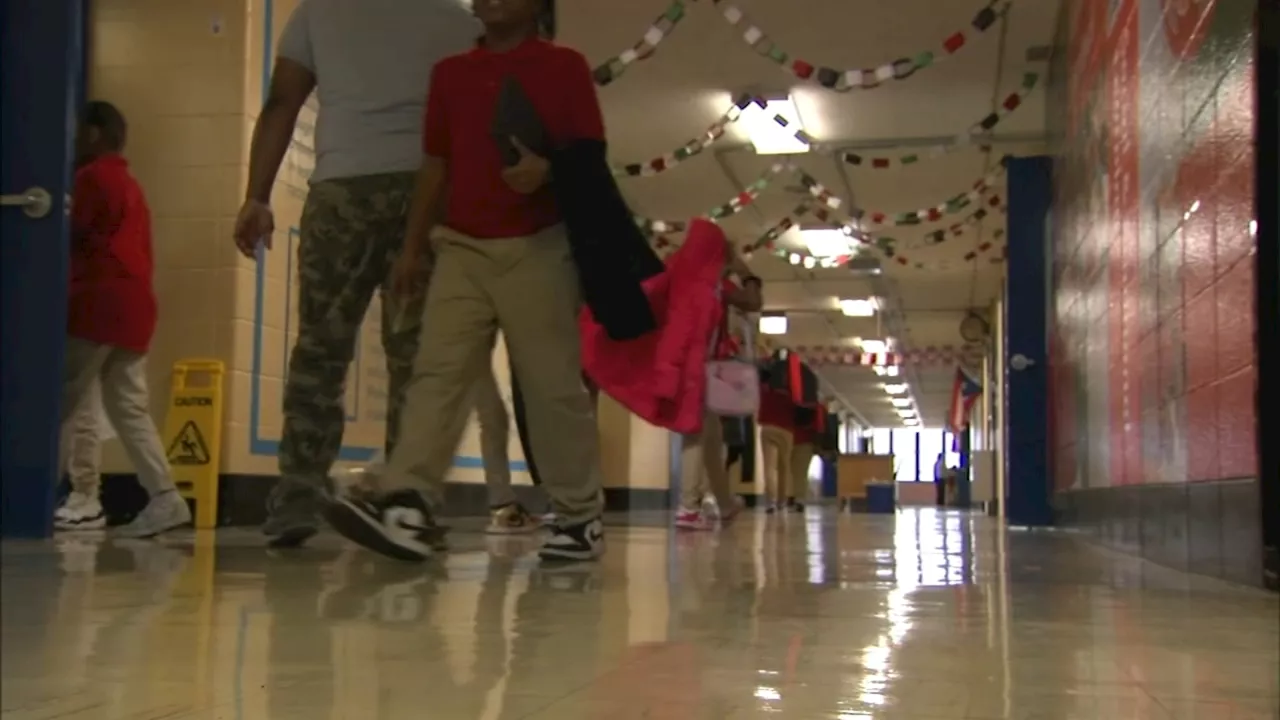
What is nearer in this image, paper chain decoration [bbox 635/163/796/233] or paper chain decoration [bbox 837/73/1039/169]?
paper chain decoration [bbox 837/73/1039/169]

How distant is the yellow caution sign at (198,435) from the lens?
516 cm

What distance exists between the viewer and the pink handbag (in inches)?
224

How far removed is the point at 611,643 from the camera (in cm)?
156

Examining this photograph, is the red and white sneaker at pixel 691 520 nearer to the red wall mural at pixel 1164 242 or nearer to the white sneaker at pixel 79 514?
the red wall mural at pixel 1164 242

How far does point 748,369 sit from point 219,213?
7.78 ft

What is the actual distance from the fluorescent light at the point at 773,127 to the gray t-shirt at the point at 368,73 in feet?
16.9

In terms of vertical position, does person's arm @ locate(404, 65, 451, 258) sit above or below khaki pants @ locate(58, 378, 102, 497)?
above

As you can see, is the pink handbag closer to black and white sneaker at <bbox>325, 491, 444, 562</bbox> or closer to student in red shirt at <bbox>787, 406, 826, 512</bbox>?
black and white sneaker at <bbox>325, 491, 444, 562</bbox>

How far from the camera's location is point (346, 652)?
1.42 m

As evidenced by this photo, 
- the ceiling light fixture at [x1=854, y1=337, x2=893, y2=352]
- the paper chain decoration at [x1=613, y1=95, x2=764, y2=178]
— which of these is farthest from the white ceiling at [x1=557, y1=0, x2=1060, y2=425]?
the ceiling light fixture at [x1=854, y1=337, x2=893, y2=352]

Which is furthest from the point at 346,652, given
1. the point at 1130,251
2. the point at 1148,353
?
the point at 1130,251

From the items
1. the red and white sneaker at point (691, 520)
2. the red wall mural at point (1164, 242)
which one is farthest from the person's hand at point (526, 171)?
the red and white sneaker at point (691, 520)

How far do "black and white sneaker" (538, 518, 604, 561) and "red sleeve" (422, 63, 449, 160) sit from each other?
34.7 inches

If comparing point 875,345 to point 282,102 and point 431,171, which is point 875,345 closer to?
point 282,102
